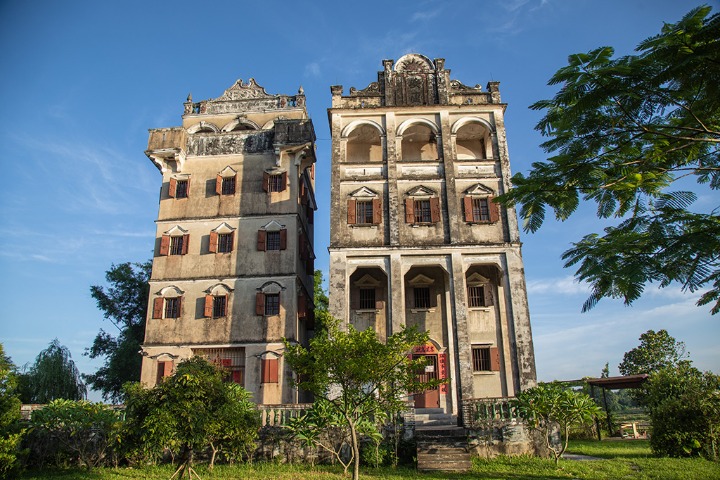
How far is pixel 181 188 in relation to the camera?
2600 cm

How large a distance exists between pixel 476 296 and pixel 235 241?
11782mm

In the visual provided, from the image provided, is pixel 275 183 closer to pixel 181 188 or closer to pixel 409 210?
pixel 181 188

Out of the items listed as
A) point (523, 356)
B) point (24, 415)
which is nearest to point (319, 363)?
point (523, 356)

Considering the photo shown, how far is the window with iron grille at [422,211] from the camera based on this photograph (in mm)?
22938

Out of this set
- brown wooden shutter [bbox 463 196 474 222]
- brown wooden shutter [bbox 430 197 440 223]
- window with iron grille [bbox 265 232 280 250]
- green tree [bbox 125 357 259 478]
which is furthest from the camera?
window with iron grille [bbox 265 232 280 250]

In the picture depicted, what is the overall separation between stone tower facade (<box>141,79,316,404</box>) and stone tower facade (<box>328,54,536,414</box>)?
3.03 meters

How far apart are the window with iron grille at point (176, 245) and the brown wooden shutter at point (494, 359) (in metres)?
15.4

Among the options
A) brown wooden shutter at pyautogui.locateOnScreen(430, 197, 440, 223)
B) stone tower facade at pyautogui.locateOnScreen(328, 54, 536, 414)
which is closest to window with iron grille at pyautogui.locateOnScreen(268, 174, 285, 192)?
stone tower facade at pyautogui.locateOnScreen(328, 54, 536, 414)

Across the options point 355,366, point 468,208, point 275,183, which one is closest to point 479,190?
point 468,208

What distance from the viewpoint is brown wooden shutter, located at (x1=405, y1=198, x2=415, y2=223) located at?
22.6 m

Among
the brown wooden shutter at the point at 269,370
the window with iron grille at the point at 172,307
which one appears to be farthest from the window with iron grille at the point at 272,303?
the window with iron grille at the point at 172,307

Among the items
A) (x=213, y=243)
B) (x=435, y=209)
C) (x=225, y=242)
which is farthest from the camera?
(x=225, y=242)

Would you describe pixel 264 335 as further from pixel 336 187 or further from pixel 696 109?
pixel 696 109

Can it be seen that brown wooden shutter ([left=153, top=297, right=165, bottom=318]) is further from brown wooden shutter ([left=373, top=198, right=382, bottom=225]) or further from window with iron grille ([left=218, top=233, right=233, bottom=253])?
brown wooden shutter ([left=373, top=198, right=382, bottom=225])
